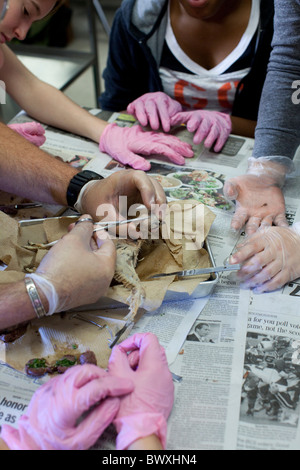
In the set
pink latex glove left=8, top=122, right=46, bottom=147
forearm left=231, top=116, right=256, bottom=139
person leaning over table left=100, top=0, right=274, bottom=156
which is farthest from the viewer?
forearm left=231, top=116, right=256, bottom=139

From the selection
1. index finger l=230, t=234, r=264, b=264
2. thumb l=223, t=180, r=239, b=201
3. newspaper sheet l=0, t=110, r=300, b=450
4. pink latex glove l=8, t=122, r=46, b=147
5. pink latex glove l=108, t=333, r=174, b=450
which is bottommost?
newspaper sheet l=0, t=110, r=300, b=450

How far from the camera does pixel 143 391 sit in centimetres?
68

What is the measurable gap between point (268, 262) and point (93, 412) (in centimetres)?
50

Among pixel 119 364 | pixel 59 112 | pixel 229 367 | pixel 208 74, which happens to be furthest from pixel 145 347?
pixel 208 74

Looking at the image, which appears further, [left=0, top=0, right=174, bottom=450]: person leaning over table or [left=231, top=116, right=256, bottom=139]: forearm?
[left=231, top=116, right=256, bottom=139]: forearm

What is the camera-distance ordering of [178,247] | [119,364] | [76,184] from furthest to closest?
[76,184]
[178,247]
[119,364]

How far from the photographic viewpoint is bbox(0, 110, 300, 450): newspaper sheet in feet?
2.22

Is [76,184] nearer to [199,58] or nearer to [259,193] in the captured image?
[259,193]

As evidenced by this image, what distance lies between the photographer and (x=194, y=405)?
0.72m

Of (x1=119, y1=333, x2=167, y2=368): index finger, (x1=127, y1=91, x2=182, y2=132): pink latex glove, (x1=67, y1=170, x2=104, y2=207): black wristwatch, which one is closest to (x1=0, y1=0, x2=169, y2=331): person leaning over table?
(x1=67, y1=170, x2=104, y2=207): black wristwatch

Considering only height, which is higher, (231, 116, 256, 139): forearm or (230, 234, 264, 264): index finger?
(231, 116, 256, 139): forearm

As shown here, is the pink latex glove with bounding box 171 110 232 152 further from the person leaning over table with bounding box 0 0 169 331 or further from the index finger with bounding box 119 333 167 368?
the index finger with bounding box 119 333 167 368

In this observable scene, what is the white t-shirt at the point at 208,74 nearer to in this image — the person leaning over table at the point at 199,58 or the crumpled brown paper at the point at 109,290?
the person leaning over table at the point at 199,58

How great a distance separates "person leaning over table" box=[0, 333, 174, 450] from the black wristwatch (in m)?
0.51
